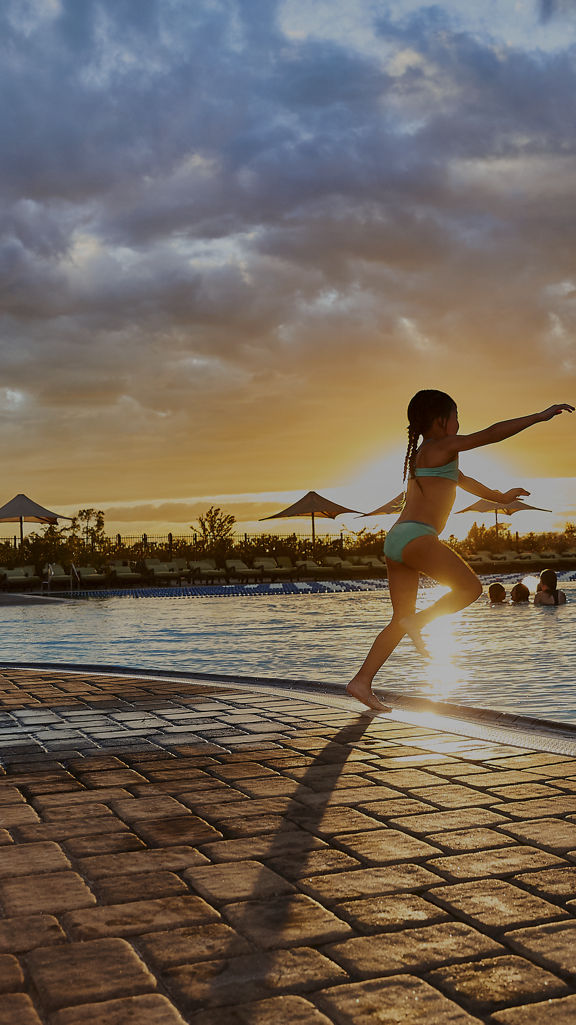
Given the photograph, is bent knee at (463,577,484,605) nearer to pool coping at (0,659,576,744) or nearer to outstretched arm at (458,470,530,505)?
outstretched arm at (458,470,530,505)

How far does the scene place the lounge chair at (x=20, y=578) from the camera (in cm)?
2449

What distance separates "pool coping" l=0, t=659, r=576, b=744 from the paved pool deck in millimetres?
374

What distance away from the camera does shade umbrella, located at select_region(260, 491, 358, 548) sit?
29.1 m

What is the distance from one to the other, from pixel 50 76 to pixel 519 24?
604cm

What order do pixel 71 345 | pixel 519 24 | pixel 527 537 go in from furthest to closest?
pixel 527 537
pixel 71 345
pixel 519 24

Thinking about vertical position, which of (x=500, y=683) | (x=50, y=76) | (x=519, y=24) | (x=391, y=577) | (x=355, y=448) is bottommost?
(x=500, y=683)

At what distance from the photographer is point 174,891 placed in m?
2.48

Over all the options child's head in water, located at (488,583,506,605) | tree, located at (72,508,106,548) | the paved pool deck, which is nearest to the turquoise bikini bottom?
the paved pool deck

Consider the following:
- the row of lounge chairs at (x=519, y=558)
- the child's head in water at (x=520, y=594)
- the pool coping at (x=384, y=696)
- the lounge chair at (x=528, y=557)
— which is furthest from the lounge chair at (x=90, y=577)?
the pool coping at (x=384, y=696)

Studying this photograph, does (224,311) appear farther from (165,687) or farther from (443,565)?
(443,565)

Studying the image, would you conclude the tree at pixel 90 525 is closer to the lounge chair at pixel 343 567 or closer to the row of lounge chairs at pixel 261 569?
the row of lounge chairs at pixel 261 569

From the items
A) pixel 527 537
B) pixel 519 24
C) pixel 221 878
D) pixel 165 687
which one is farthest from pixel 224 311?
pixel 527 537

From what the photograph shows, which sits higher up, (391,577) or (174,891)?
(391,577)

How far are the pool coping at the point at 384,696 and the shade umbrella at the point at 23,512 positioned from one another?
19.5 meters
